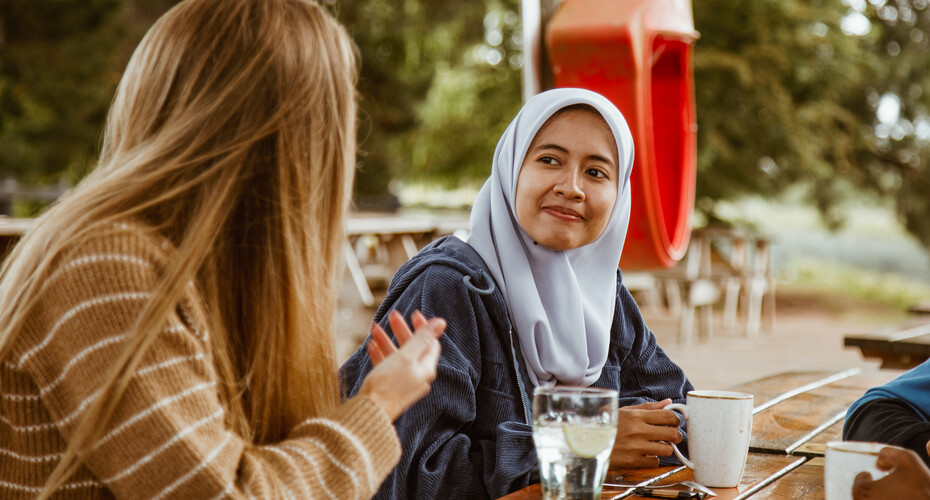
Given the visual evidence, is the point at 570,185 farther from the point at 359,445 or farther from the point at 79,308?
the point at 79,308

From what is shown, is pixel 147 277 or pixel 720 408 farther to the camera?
pixel 720 408

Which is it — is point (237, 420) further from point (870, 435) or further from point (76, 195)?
point (870, 435)

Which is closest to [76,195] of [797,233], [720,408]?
[720,408]

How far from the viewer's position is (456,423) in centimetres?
147

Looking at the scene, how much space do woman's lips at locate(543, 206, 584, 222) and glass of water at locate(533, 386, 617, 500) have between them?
2.22 feet

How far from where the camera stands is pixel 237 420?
3.32 feet

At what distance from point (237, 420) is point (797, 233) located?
1479 cm

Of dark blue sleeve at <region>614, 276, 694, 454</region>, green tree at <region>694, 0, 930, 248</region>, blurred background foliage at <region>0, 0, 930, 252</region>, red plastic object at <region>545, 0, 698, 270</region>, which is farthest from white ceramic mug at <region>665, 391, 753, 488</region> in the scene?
green tree at <region>694, 0, 930, 248</region>

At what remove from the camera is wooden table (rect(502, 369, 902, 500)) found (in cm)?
122

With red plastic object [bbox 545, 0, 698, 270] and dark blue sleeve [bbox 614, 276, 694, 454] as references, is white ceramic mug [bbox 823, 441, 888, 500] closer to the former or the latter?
dark blue sleeve [bbox 614, 276, 694, 454]

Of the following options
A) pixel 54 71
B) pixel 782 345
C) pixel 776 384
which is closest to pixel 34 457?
pixel 776 384

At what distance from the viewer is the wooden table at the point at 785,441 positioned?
1225 mm

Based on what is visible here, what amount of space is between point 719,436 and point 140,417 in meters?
0.75

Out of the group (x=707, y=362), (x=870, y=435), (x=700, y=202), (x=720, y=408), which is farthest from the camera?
(x=700, y=202)
